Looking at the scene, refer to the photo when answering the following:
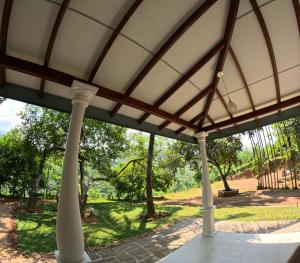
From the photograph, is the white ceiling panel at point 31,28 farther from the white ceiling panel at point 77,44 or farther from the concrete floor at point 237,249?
the concrete floor at point 237,249

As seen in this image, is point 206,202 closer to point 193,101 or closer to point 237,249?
point 237,249

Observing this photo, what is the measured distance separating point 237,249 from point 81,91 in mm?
4529

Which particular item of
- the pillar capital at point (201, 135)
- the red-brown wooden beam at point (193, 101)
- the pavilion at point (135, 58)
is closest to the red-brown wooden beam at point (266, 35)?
the pavilion at point (135, 58)

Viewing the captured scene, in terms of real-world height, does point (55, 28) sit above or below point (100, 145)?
below

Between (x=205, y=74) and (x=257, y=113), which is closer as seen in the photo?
(x=205, y=74)

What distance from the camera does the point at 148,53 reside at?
3949mm

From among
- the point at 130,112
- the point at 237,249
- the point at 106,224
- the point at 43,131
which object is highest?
the point at 43,131

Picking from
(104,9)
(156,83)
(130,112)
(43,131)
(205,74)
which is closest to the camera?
(104,9)

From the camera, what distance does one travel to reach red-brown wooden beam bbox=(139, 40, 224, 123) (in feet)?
14.1

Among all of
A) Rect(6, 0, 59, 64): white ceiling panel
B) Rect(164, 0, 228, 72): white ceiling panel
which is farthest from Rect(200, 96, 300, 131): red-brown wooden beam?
Rect(6, 0, 59, 64): white ceiling panel

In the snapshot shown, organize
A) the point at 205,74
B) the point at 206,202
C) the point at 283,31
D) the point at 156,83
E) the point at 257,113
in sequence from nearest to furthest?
the point at 283,31 → the point at 156,83 → the point at 205,74 → the point at 257,113 → the point at 206,202

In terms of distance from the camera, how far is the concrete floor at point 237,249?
4.97 meters

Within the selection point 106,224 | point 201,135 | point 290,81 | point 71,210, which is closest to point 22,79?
point 71,210

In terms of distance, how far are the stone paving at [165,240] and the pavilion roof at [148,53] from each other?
3.15 meters
